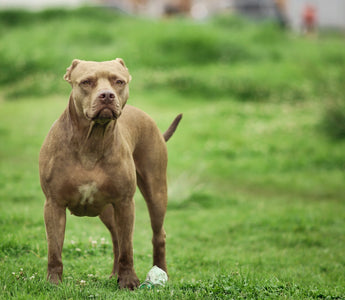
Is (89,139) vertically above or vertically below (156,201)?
above

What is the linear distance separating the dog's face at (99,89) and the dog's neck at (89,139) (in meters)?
0.12

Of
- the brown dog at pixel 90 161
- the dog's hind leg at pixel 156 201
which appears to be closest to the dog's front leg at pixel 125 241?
the brown dog at pixel 90 161

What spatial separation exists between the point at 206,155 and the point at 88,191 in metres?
8.75

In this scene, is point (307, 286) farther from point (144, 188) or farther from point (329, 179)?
point (329, 179)

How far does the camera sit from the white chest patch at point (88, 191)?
14.9ft

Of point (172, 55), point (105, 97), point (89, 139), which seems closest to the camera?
point (105, 97)

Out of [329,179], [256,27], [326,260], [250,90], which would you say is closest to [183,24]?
[256,27]

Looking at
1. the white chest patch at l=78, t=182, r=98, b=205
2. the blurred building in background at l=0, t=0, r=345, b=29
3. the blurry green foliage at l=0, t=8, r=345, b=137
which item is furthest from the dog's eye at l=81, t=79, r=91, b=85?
the blurred building in background at l=0, t=0, r=345, b=29

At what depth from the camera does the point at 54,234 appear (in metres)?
4.66

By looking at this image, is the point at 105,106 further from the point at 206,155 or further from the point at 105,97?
the point at 206,155

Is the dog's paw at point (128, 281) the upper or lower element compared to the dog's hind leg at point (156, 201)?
lower

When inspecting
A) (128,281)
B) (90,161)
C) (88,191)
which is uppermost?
(90,161)

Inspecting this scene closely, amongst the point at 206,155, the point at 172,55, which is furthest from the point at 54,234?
the point at 172,55

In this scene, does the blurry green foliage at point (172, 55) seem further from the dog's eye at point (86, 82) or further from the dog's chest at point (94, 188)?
the dog's eye at point (86, 82)
